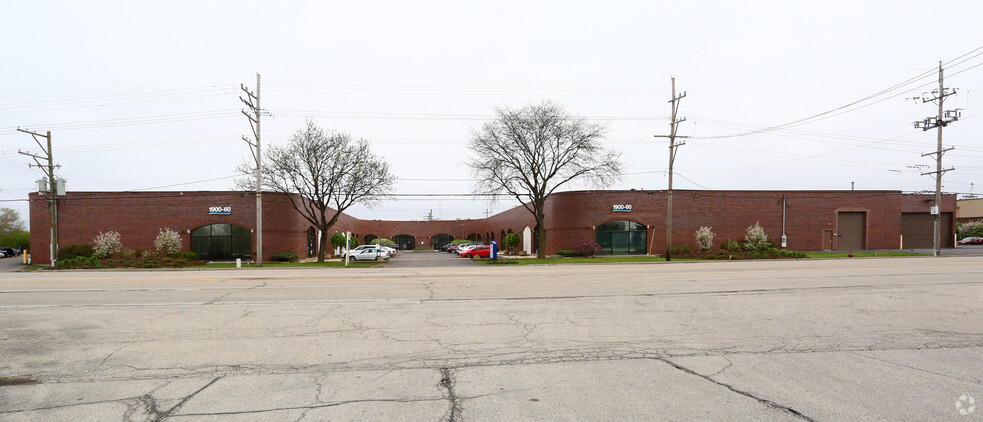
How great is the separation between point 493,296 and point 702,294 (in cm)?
543

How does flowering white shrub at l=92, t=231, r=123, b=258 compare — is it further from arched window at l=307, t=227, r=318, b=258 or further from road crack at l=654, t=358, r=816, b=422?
road crack at l=654, t=358, r=816, b=422

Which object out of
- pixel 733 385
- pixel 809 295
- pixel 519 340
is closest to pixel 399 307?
pixel 519 340

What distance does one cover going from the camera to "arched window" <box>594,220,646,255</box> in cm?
4478

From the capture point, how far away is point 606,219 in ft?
147

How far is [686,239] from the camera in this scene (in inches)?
1789

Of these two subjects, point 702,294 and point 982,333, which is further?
point 702,294

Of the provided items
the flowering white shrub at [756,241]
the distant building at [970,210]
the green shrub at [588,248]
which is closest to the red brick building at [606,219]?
the green shrub at [588,248]

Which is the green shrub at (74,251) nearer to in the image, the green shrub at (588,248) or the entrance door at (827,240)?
the green shrub at (588,248)

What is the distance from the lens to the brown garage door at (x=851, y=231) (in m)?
47.8

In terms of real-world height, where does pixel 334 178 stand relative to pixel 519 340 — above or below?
above

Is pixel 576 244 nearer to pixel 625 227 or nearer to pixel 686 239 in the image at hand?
pixel 625 227

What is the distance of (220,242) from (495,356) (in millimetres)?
40494

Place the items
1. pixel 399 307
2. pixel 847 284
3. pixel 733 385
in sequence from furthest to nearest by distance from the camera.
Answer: pixel 847 284 → pixel 399 307 → pixel 733 385

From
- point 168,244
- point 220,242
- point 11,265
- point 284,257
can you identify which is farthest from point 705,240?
point 11,265
